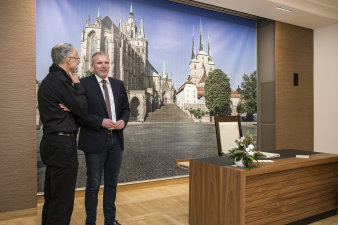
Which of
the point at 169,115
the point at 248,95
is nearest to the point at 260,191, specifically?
the point at 169,115

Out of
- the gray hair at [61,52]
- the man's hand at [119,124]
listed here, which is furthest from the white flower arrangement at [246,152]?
the gray hair at [61,52]

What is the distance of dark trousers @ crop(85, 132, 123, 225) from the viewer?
8.13 feet

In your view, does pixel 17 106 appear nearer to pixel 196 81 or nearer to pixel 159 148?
pixel 159 148

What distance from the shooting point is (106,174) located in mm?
2648

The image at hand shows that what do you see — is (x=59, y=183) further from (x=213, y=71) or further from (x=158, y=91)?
(x=213, y=71)

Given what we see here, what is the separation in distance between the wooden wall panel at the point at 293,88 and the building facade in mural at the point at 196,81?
1392mm

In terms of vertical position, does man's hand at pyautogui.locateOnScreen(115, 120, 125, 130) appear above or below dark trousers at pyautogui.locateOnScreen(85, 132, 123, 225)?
above

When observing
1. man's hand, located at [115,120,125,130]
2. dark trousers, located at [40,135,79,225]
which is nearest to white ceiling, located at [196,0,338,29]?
man's hand, located at [115,120,125,130]

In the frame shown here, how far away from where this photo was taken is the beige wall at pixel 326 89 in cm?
549

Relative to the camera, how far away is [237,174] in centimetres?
221

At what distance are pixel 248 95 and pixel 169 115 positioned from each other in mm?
1789

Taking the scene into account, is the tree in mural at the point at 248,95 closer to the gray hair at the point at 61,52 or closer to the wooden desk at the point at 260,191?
the wooden desk at the point at 260,191

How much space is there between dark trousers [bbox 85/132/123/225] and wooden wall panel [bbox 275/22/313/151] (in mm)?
3678

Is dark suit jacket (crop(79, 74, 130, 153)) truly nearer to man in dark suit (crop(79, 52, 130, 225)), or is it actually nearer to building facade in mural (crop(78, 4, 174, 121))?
man in dark suit (crop(79, 52, 130, 225))
